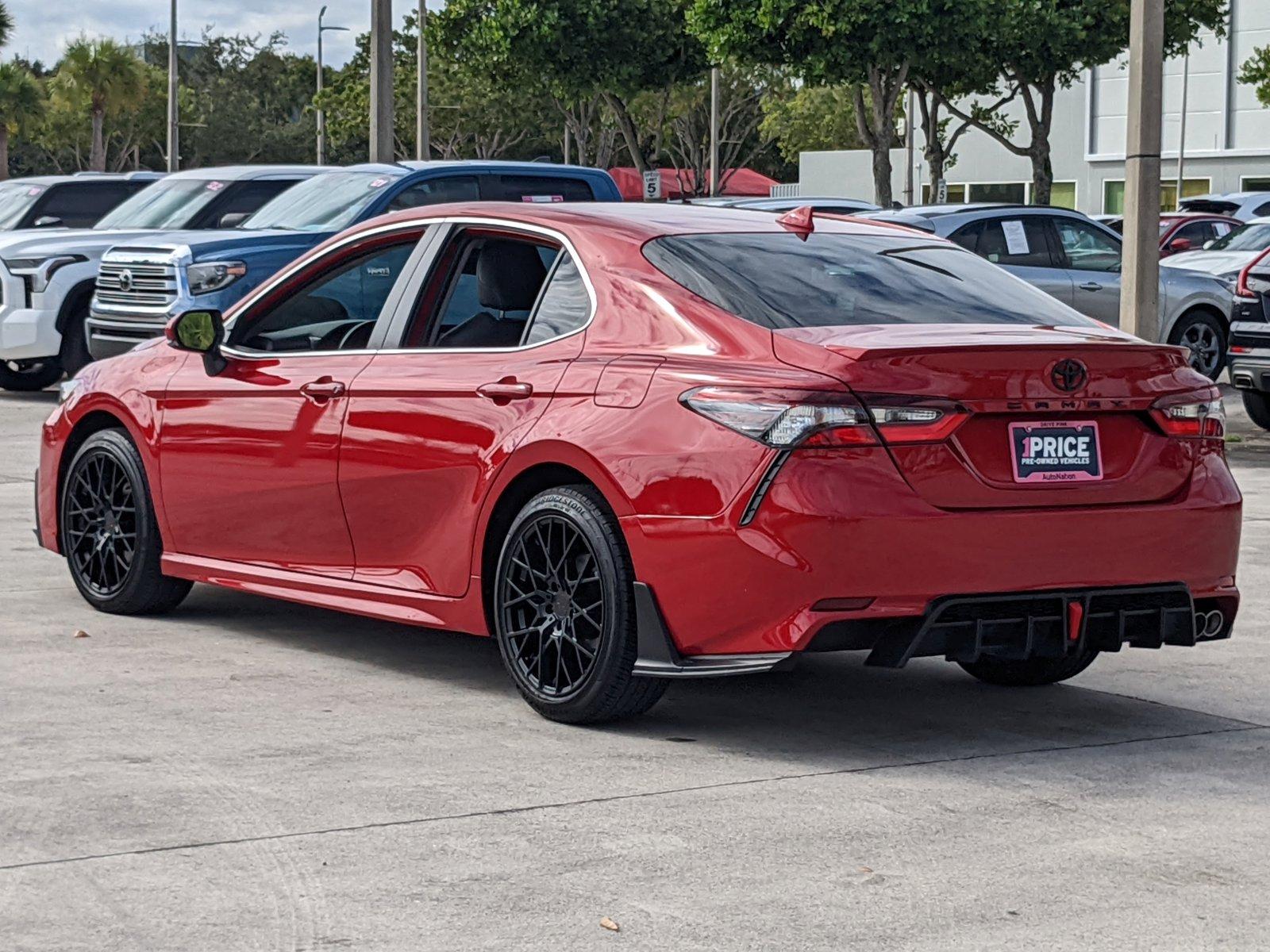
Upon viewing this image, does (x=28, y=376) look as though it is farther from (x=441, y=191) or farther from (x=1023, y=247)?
(x=1023, y=247)

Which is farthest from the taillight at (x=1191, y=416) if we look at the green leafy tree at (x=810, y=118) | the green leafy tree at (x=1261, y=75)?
the green leafy tree at (x=810, y=118)

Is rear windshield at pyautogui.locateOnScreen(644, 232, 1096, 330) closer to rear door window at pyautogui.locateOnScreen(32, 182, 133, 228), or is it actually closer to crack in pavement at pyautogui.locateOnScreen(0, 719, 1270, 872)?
crack in pavement at pyautogui.locateOnScreen(0, 719, 1270, 872)

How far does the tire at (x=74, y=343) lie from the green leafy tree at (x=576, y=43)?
22.4m

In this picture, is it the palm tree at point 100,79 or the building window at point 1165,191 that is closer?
the building window at point 1165,191

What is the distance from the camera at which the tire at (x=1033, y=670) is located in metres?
7.11

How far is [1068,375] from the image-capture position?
596 cm

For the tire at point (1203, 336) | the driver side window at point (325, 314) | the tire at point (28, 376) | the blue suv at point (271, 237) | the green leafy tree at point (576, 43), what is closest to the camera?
the driver side window at point (325, 314)

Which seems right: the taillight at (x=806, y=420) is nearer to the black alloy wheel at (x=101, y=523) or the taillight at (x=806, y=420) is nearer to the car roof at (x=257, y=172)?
the black alloy wheel at (x=101, y=523)

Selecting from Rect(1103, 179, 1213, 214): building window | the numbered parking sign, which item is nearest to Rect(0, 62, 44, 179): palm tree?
Rect(1103, 179, 1213, 214): building window

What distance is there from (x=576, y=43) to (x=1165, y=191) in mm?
30925

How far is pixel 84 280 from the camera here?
A: 62.3 ft

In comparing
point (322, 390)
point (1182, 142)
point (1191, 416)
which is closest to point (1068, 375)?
point (1191, 416)

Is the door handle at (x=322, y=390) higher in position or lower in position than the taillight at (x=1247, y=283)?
lower

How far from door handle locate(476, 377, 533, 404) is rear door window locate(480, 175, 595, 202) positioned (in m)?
10.3
